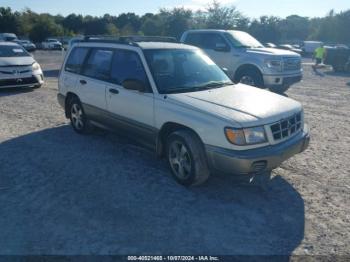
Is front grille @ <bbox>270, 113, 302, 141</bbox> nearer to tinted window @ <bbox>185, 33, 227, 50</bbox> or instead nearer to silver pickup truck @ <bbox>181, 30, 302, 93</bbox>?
silver pickup truck @ <bbox>181, 30, 302, 93</bbox>

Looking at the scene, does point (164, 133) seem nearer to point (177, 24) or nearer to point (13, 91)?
point (13, 91)

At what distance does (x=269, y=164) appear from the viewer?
404cm

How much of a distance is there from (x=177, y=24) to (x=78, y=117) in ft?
124

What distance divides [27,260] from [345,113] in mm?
8163

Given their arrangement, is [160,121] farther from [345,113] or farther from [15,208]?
[345,113]

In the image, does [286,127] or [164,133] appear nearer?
[286,127]

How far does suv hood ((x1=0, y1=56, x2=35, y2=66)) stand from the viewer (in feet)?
36.1

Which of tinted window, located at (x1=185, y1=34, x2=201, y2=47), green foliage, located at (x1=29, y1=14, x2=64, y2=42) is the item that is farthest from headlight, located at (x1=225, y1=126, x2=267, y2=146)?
green foliage, located at (x1=29, y1=14, x2=64, y2=42)

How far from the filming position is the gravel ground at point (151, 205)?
134 inches

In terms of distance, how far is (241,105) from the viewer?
14.2 ft

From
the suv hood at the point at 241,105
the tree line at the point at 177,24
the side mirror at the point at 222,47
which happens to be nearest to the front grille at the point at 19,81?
the side mirror at the point at 222,47

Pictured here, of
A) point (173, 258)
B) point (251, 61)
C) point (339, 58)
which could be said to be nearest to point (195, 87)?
point (173, 258)

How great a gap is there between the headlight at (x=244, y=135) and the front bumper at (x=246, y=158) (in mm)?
104

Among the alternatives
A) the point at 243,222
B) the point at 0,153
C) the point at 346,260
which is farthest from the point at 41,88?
the point at 346,260
